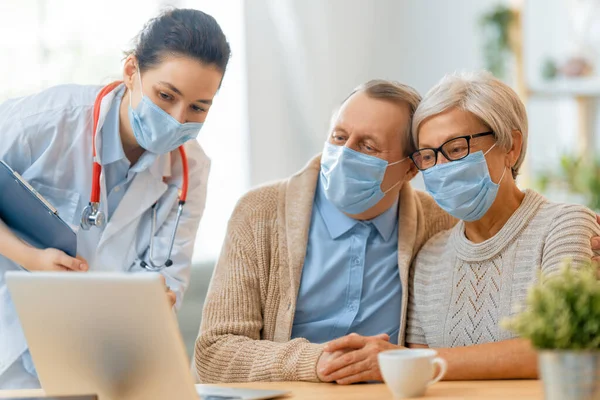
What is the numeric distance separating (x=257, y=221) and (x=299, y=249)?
0.13 metres

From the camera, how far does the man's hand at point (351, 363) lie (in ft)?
4.91

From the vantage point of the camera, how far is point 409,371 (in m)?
1.24

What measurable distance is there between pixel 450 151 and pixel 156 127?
72 cm

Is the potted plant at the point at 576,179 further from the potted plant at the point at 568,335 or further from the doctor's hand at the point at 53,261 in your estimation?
the potted plant at the point at 568,335

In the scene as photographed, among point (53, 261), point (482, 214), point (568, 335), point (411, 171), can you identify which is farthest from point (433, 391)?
point (53, 261)

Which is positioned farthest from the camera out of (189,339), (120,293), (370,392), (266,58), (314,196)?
(266,58)

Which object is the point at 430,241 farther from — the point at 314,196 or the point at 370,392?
the point at 370,392

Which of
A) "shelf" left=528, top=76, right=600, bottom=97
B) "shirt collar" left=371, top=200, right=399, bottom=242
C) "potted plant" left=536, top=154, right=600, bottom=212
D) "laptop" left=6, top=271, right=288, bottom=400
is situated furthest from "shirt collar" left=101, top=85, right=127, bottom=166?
"shelf" left=528, top=76, right=600, bottom=97

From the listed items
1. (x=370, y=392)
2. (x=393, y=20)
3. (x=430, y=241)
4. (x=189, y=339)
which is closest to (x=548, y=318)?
(x=370, y=392)

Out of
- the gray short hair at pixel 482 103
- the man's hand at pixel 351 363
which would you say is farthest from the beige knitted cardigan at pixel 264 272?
the gray short hair at pixel 482 103

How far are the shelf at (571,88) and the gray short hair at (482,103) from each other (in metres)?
3.08

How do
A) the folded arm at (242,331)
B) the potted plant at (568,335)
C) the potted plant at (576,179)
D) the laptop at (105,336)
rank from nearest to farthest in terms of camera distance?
the potted plant at (568,335)
the laptop at (105,336)
the folded arm at (242,331)
the potted plant at (576,179)

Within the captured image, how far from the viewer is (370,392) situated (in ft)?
4.50

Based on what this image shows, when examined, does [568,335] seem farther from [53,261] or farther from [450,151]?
[53,261]
